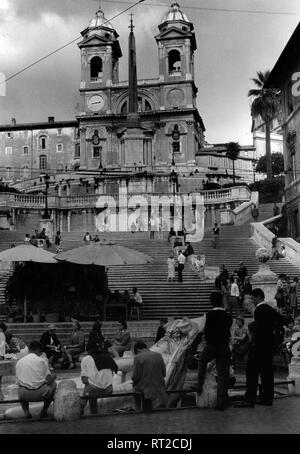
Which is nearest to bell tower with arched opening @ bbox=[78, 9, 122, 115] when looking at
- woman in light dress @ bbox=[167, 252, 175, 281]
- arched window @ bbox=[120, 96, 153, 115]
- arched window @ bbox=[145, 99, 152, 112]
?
arched window @ bbox=[120, 96, 153, 115]

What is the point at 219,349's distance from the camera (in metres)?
9.62

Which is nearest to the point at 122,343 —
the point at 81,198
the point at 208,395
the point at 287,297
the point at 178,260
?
the point at 208,395

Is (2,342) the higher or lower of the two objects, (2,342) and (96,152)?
the lower

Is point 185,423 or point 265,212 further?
point 265,212

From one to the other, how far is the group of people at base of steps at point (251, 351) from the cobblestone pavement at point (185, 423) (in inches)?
10.1

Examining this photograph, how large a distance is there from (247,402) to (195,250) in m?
24.4

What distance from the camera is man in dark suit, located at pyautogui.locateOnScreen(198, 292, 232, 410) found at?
31.4ft

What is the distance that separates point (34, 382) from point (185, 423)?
8.10 feet

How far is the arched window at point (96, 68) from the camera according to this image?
8506 cm

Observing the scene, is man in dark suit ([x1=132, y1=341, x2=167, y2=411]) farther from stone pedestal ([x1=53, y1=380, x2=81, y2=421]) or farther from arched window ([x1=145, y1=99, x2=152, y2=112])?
arched window ([x1=145, y1=99, x2=152, y2=112])

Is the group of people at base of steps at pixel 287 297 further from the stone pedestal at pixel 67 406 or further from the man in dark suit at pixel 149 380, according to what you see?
the stone pedestal at pixel 67 406


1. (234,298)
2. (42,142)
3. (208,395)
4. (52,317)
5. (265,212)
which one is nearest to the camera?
(208,395)

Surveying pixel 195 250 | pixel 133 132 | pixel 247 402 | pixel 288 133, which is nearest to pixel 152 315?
pixel 195 250

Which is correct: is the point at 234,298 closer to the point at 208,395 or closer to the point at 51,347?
the point at 51,347
